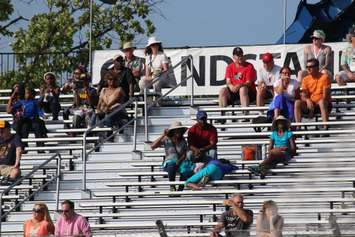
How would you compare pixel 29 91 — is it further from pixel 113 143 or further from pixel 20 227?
pixel 20 227

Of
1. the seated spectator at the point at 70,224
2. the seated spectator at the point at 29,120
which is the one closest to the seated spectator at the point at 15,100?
the seated spectator at the point at 29,120

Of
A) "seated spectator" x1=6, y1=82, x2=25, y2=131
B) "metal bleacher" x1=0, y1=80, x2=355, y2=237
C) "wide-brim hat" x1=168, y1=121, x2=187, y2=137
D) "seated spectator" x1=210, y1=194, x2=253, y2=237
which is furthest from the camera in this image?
"seated spectator" x1=6, y1=82, x2=25, y2=131

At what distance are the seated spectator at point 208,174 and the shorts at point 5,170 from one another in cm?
Answer: 288

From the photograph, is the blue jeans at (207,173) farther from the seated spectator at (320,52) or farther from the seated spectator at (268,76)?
the seated spectator at (320,52)

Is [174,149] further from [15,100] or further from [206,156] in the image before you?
[15,100]

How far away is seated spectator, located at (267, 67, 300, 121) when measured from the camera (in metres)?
26.1

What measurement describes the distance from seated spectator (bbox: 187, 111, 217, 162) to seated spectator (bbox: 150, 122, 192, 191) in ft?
0.35

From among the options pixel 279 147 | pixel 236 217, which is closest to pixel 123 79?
pixel 279 147

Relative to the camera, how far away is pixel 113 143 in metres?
27.4

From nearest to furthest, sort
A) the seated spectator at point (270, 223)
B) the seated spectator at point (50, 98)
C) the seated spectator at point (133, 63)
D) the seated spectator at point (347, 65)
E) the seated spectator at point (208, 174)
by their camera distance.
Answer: the seated spectator at point (270, 223) → the seated spectator at point (208, 174) → the seated spectator at point (347, 65) → the seated spectator at point (50, 98) → the seated spectator at point (133, 63)

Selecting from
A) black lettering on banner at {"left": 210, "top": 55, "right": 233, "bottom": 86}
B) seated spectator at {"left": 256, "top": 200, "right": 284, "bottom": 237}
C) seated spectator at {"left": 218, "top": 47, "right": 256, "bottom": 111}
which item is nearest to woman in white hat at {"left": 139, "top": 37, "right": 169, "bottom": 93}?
black lettering on banner at {"left": 210, "top": 55, "right": 233, "bottom": 86}

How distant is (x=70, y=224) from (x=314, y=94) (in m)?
4.95

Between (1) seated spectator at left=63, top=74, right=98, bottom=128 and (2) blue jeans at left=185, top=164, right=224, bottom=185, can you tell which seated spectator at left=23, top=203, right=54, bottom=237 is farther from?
(1) seated spectator at left=63, top=74, right=98, bottom=128

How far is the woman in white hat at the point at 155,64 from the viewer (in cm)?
2895
